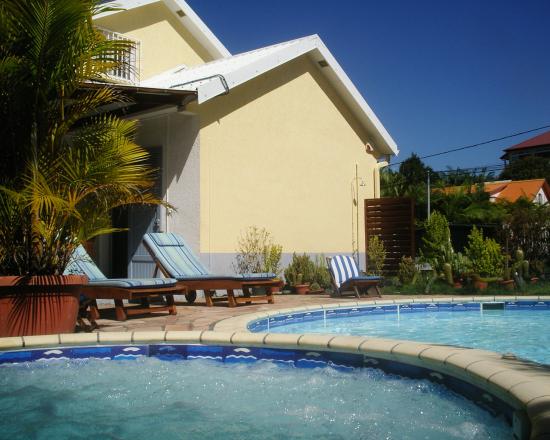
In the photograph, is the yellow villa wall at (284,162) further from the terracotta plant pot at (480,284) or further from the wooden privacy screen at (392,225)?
the terracotta plant pot at (480,284)

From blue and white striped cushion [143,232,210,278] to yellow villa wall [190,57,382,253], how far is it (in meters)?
1.53

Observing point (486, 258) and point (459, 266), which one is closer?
point (486, 258)

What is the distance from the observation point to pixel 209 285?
932 cm

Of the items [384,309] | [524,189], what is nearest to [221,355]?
[384,309]

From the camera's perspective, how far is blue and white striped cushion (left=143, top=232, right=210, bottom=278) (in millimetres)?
9578

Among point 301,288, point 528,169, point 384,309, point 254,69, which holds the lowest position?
point 384,309

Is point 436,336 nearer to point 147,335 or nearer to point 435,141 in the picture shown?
point 147,335

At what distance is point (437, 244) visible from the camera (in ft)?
47.0

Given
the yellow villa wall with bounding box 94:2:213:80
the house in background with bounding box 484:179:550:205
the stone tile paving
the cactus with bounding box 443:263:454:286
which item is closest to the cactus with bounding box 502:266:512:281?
the cactus with bounding box 443:263:454:286

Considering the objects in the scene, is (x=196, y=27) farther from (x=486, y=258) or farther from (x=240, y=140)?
(x=486, y=258)

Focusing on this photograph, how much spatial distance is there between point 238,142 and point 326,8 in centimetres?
565

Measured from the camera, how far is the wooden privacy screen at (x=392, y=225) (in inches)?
599

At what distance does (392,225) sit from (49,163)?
413 inches

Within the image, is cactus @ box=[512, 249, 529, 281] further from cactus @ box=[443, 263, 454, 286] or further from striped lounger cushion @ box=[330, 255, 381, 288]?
striped lounger cushion @ box=[330, 255, 381, 288]
